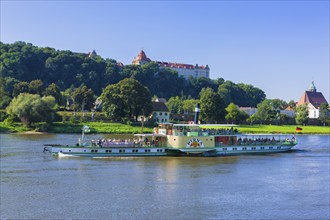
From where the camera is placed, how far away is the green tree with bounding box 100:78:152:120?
→ 365 feet

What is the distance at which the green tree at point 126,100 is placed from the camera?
111375 mm

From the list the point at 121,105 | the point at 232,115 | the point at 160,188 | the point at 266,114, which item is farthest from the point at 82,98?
the point at 160,188

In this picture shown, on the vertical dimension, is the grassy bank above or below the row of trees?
below

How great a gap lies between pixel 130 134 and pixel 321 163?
50.8 metres

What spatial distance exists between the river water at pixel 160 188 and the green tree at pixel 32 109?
39.9 meters

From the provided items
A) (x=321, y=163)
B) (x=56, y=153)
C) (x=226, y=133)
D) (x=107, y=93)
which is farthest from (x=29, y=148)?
(x=107, y=93)

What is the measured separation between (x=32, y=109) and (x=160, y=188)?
213 ft

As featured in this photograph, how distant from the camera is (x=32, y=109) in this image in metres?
97.7

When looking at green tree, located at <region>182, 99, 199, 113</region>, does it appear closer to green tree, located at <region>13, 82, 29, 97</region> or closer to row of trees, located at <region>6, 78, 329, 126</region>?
row of trees, located at <region>6, 78, 329, 126</region>

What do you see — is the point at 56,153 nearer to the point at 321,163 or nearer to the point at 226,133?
the point at 226,133

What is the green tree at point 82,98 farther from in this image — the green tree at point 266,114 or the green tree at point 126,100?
the green tree at point 266,114

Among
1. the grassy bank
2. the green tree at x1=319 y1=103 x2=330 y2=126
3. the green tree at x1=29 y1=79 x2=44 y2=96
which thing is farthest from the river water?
the green tree at x1=319 y1=103 x2=330 y2=126

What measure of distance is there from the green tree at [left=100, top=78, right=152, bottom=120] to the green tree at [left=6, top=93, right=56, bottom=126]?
15951 millimetres

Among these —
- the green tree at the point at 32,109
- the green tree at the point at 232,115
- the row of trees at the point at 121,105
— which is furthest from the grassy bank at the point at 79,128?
the green tree at the point at 232,115
